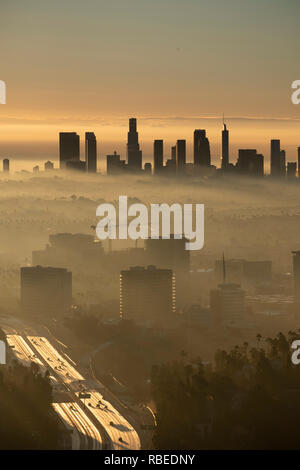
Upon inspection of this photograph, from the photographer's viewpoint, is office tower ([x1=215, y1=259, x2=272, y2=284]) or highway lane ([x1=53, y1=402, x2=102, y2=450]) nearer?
highway lane ([x1=53, y1=402, x2=102, y2=450])

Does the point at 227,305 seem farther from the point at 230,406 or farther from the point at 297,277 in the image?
the point at 230,406

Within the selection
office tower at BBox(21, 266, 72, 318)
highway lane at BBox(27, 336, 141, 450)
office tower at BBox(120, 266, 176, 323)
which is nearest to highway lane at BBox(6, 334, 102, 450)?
highway lane at BBox(27, 336, 141, 450)

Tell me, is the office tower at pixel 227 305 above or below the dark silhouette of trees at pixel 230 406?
above

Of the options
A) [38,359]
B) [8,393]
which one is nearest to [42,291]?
[38,359]

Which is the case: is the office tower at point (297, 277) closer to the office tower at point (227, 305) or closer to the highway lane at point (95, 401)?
the office tower at point (227, 305)

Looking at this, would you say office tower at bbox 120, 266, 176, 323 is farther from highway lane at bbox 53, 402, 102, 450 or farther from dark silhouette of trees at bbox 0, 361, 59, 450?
dark silhouette of trees at bbox 0, 361, 59, 450

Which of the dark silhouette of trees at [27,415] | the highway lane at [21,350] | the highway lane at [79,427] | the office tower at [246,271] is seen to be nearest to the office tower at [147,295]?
the highway lane at [21,350]

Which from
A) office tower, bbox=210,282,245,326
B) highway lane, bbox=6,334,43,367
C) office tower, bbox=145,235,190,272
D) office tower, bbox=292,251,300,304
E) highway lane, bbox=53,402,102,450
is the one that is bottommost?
highway lane, bbox=53,402,102,450
